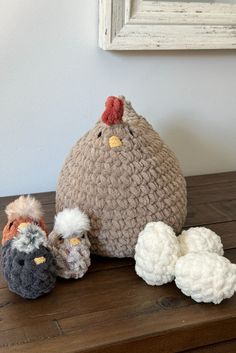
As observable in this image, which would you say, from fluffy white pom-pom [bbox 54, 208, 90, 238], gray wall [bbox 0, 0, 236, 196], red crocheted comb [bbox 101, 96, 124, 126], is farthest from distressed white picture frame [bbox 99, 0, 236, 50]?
fluffy white pom-pom [bbox 54, 208, 90, 238]

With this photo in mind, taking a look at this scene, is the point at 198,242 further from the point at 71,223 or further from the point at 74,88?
the point at 74,88

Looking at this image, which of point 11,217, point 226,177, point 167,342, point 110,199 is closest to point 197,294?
point 167,342

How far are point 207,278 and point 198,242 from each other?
0.08 m

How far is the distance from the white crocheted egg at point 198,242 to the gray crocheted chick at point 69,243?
5.6 inches

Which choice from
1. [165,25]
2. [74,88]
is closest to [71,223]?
[74,88]

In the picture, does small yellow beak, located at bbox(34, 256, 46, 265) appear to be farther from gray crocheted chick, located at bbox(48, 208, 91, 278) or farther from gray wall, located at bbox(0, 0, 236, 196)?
gray wall, located at bbox(0, 0, 236, 196)

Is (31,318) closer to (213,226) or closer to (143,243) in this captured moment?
(143,243)

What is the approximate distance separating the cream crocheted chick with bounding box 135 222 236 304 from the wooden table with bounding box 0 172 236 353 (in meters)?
0.02

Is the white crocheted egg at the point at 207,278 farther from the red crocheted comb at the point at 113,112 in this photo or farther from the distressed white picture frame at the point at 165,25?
the distressed white picture frame at the point at 165,25

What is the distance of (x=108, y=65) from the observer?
91 centimetres

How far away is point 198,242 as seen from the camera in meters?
0.66

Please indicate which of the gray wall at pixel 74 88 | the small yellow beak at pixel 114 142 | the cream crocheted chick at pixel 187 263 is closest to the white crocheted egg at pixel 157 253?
the cream crocheted chick at pixel 187 263

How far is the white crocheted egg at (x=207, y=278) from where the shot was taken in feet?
1.91

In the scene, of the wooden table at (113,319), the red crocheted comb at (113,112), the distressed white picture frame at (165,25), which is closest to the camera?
the wooden table at (113,319)
